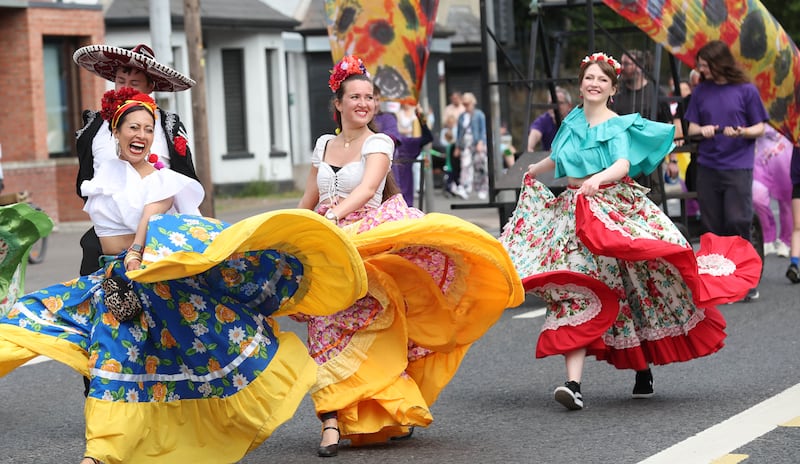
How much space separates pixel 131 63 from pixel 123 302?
1.74 meters

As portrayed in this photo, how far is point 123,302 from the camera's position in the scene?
6133 mm

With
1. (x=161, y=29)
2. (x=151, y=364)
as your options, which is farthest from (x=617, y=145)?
(x=161, y=29)

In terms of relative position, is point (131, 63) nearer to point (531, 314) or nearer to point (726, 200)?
point (531, 314)

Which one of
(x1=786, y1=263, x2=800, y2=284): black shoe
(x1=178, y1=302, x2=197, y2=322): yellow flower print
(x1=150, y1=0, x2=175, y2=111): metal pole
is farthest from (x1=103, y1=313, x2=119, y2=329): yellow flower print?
(x1=150, y1=0, x2=175, y2=111): metal pole

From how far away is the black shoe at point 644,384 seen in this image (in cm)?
796

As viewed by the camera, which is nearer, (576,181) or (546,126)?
(576,181)

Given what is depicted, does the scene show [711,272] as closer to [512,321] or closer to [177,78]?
[177,78]

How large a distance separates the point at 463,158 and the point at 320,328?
22.8 meters

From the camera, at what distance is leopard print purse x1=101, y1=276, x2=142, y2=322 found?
613cm

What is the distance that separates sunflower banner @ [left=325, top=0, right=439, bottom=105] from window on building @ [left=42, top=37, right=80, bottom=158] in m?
12.4

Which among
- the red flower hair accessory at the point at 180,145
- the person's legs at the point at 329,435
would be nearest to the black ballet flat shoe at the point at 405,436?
the person's legs at the point at 329,435

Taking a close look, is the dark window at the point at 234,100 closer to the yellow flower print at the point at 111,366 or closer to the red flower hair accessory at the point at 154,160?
the red flower hair accessory at the point at 154,160

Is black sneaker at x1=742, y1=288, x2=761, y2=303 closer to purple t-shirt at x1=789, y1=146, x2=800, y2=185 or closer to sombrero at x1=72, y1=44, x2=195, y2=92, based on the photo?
purple t-shirt at x1=789, y1=146, x2=800, y2=185

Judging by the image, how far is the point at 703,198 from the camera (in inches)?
469
